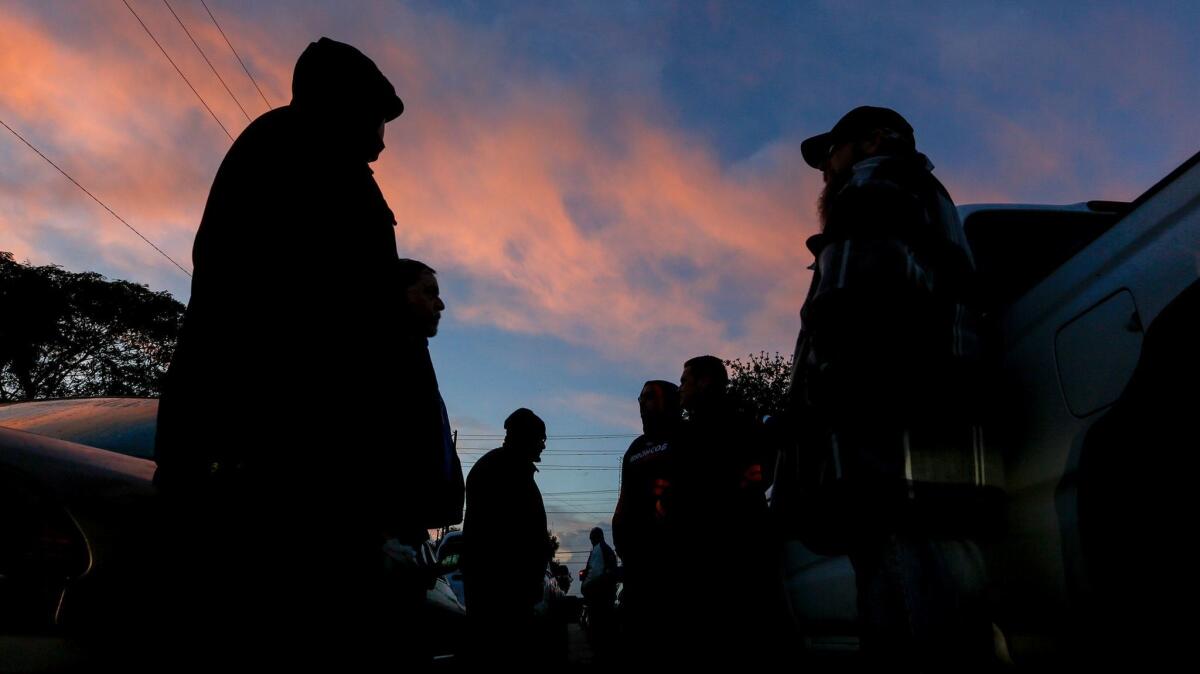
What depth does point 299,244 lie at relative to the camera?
145 centimetres

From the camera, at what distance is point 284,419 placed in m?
1.36

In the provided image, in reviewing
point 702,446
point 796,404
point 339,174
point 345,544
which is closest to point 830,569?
point 702,446

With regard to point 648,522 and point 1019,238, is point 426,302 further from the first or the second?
point 1019,238

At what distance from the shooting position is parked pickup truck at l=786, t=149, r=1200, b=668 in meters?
1.42

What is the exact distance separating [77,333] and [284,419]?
44915mm

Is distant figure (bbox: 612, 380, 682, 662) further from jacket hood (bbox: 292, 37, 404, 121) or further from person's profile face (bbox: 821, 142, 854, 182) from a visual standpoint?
jacket hood (bbox: 292, 37, 404, 121)

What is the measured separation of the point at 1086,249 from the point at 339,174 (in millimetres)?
1826

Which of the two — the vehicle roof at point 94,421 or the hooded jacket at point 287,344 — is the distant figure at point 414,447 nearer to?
the hooded jacket at point 287,344

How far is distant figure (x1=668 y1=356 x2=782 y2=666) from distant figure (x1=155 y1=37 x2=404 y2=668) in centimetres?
214

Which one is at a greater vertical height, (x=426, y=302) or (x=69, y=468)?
(x=426, y=302)

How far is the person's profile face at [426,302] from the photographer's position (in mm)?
3119

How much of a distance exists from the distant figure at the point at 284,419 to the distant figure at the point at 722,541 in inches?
84.1

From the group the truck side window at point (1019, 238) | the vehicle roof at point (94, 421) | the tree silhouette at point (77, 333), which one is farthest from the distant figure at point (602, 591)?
the tree silhouette at point (77, 333)

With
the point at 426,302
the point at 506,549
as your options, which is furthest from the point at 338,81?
the point at 506,549
